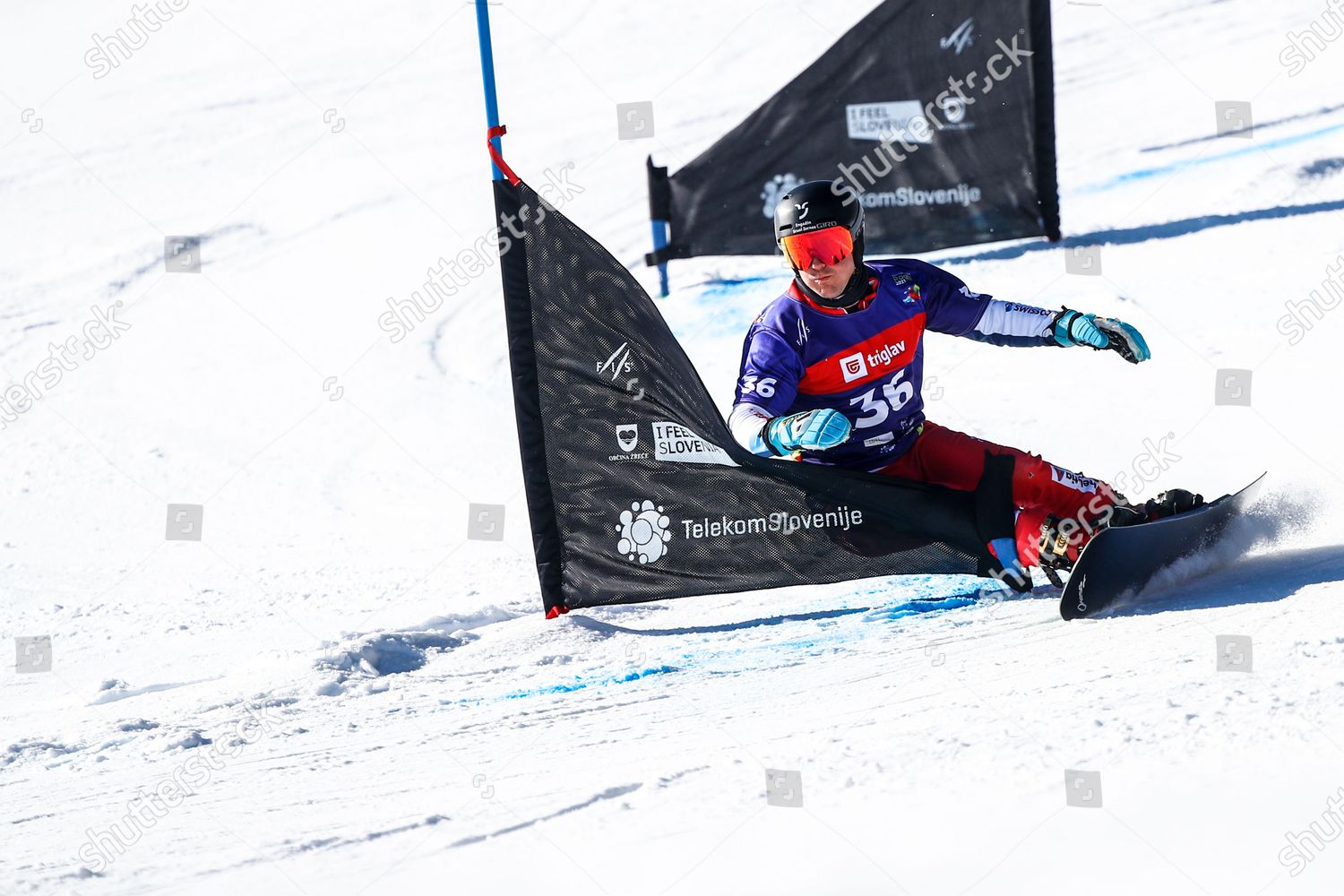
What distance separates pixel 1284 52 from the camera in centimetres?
1096

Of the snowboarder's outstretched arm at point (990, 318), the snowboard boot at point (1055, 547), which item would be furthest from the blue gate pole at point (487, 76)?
the snowboard boot at point (1055, 547)

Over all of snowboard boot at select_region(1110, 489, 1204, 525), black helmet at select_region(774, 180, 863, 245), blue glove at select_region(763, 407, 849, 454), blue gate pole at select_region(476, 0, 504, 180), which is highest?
blue gate pole at select_region(476, 0, 504, 180)

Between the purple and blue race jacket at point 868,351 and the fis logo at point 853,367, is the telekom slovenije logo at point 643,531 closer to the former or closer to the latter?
the purple and blue race jacket at point 868,351

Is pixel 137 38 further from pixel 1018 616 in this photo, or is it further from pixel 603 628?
pixel 1018 616

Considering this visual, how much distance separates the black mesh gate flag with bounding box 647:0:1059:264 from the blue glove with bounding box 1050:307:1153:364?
4172mm

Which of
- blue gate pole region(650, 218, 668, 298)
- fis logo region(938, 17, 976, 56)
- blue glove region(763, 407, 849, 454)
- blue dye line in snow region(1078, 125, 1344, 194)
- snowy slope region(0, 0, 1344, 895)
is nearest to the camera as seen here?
snowy slope region(0, 0, 1344, 895)

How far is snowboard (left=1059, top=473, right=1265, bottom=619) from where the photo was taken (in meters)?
4.27

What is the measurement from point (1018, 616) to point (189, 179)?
37.4ft

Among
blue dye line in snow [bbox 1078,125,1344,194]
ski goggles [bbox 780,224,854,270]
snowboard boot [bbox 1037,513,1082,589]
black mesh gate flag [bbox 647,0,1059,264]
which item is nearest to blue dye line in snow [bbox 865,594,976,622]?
snowboard boot [bbox 1037,513,1082,589]

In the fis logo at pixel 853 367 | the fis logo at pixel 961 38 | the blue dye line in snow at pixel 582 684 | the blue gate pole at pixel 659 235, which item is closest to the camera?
the blue dye line in snow at pixel 582 684

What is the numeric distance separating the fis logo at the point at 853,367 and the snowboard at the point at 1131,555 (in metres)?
1.03

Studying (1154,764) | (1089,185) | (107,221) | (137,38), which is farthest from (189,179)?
(1154,764)

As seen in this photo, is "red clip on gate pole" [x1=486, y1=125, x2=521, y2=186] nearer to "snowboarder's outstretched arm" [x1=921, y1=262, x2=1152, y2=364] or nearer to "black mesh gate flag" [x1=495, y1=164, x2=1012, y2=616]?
"black mesh gate flag" [x1=495, y1=164, x2=1012, y2=616]

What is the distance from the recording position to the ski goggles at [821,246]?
15.1 ft
